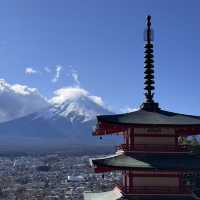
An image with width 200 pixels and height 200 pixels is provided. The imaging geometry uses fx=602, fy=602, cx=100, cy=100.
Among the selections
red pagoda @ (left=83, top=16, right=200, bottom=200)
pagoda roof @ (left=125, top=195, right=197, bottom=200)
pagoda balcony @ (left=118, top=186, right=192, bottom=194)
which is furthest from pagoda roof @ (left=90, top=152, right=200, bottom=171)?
pagoda roof @ (left=125, top=195, right=197, bottom=200)

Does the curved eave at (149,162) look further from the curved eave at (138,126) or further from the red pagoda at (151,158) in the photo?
the curved eave at (138,126)

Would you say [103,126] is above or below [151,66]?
below

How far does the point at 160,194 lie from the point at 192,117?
4765 millimetres

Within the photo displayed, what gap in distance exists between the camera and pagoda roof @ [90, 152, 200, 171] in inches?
1224

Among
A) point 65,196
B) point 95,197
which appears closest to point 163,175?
point 95,197

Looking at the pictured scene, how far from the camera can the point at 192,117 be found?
33469mm

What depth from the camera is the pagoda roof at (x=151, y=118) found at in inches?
1249

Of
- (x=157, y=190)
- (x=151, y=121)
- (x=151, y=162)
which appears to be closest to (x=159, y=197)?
(x=157, y=190)

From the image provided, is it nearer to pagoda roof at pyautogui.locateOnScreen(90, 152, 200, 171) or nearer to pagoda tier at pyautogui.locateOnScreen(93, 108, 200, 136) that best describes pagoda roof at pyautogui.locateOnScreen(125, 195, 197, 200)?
pagoda roof at pyautogui.locateOnScreen(90, 152, 200, 171)

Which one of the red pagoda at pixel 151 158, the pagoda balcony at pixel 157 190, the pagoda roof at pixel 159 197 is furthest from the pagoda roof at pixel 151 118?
the pagoda roof at pixel 159 197

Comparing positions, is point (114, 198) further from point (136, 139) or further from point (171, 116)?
point (171, 116)

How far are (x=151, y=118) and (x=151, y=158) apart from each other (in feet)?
7.53

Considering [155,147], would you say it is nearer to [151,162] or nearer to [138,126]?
[151,162]

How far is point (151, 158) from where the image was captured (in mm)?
31938
